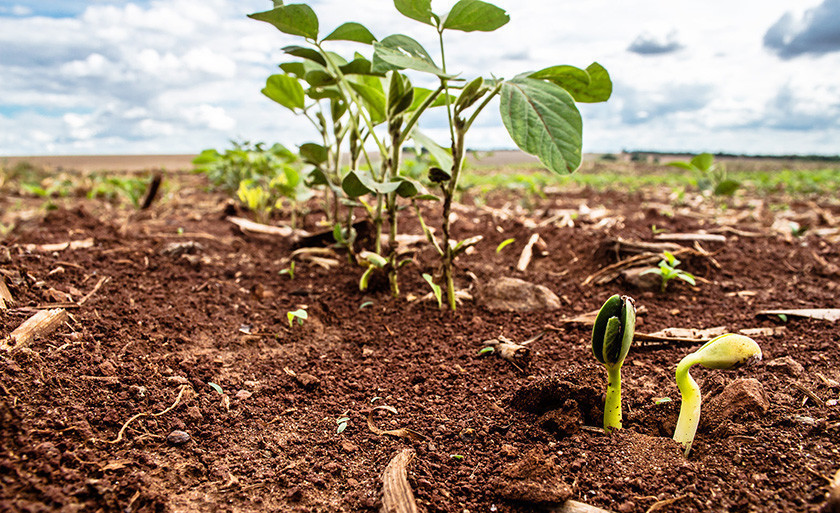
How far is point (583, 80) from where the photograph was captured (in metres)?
1.57

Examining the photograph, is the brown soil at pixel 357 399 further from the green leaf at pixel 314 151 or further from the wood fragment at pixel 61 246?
the green leaf at pixel 314 151

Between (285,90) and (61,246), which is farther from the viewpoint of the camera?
(61,246)

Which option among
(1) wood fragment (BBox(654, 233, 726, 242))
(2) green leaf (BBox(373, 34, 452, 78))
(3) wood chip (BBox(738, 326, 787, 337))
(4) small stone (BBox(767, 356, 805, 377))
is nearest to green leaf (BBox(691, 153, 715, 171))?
(1) wood fragment (BBox(654, 233, 726, 242))

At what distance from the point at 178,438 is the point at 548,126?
1299 millimetres

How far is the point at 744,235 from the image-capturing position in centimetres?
368

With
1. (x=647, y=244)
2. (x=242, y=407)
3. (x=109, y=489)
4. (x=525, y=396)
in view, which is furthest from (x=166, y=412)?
(x=647, y=244)

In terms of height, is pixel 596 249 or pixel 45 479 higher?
pixel 596 249

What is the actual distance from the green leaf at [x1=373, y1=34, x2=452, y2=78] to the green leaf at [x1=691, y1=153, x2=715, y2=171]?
313cm

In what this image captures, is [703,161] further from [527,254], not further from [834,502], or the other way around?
[834,502]

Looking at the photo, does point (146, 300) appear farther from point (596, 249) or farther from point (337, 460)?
point (596, 249)

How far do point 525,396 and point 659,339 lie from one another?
0.75 m

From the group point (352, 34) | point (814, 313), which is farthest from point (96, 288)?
point (814, 313)

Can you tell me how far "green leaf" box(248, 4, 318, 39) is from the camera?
5.68 ft

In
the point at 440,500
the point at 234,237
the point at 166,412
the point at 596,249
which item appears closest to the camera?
the point at 440,500
